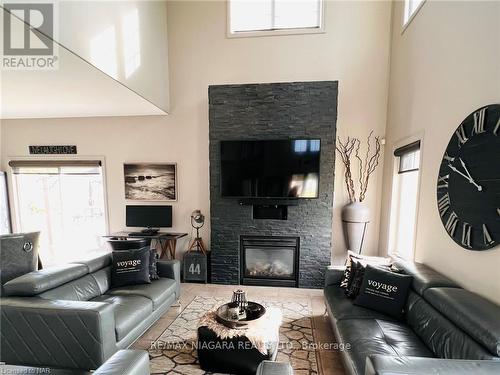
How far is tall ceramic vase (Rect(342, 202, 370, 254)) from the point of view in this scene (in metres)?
3.87

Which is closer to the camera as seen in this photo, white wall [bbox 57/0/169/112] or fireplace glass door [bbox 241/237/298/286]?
white wall [bbox 57/0/169/112]

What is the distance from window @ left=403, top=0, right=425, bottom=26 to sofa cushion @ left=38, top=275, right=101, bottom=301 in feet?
15.7

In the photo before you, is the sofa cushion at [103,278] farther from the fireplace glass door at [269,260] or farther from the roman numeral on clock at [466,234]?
the roman numeral on clock at [466,234]

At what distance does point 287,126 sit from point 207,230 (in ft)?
7.30

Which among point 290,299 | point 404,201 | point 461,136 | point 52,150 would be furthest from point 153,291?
point 52,150

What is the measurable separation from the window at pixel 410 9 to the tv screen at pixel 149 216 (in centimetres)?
440

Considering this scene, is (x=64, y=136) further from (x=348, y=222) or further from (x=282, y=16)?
(x=348, y=222)

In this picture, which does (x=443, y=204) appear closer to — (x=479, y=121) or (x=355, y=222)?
(x=479, y=121)

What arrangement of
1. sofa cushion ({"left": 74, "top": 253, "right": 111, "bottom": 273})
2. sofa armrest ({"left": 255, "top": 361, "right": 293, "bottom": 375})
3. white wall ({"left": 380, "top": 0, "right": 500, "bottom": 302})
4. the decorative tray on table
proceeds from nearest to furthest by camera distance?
sofa armrest ({"left": 255, "top": 361, "right": 293, "bottom": 375}), white wall ({"left": 380, "top": 0, "right": 500, "bottom": 302}), the decorative tray on table, sofa cushion ({"left": 74, "top": 253, "right": 111, "bottom": 273})

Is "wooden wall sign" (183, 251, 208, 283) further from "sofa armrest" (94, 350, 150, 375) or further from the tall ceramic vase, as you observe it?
"sofa armrest" (94, 350, 150, 375)

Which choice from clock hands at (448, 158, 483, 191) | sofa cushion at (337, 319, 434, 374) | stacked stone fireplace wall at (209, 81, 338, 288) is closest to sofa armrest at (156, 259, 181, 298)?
stacked stone fireplace wall at (209, 81, 338, 288)

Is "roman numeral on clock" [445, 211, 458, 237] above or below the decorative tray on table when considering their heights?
above

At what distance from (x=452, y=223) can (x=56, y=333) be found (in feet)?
10.8

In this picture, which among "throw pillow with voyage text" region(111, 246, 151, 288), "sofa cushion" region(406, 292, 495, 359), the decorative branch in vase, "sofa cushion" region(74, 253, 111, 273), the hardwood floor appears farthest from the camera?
the decorative branch in vase
